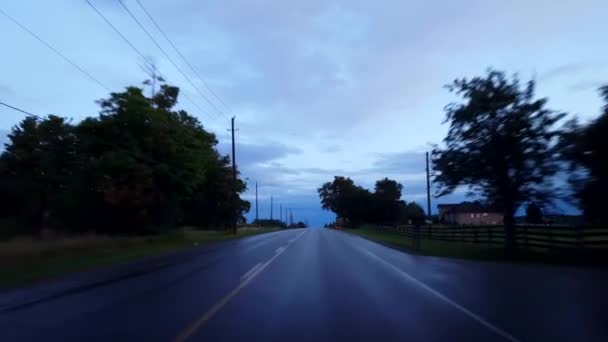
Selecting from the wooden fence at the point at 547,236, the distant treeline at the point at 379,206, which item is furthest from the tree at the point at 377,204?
the wooden fence at the point at 547,236

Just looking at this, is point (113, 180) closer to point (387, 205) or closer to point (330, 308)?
point (330, 308)

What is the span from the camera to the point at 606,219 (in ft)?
76.6

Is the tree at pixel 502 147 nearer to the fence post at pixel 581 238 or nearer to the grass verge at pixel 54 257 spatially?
the fence post at pixel 581 238

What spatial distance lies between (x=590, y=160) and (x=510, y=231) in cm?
701

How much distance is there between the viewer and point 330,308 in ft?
40.0

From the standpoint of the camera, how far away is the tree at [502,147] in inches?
1033

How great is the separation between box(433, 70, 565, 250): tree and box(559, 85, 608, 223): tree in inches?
71.4

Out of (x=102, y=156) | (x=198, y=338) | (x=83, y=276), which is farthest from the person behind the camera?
(x=102, y=156)

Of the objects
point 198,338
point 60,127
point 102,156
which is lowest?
point 198,338

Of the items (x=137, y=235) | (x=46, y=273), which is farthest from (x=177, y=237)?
(x=46, y=273)

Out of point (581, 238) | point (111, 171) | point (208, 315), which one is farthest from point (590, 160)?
point (111, 171)

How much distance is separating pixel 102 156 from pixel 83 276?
23.9 m

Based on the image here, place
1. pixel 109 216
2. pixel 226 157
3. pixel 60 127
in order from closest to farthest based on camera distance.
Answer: pixel 109 216 < pixel 60 127 < pixel 226 157

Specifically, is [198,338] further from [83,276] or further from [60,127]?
[60,127]
